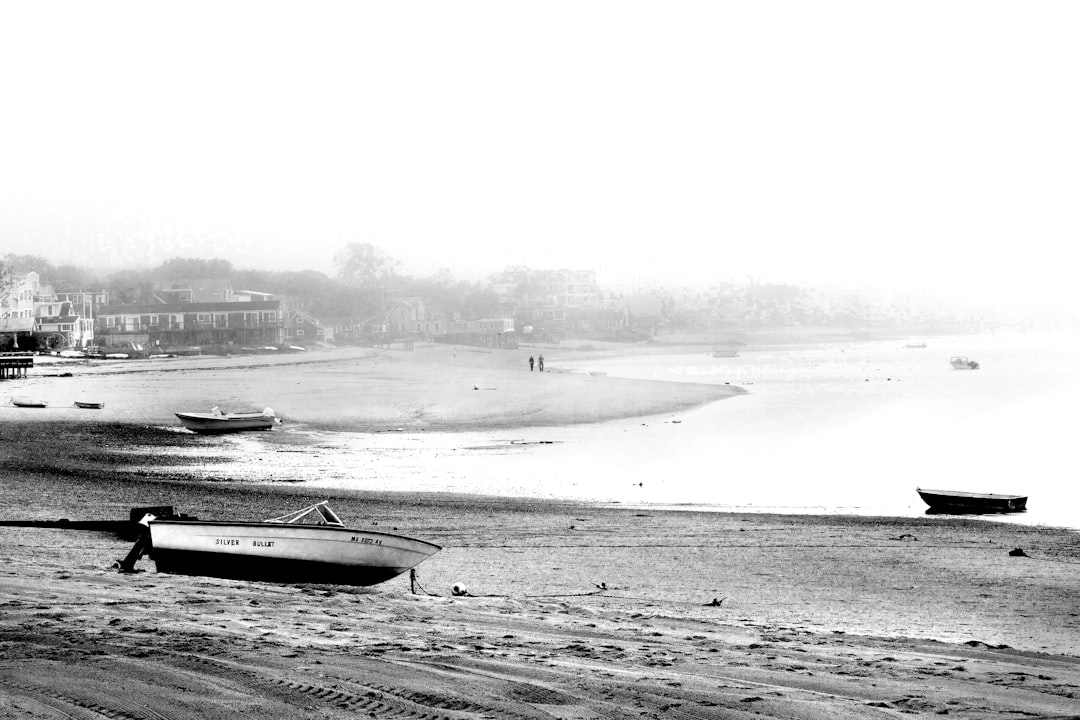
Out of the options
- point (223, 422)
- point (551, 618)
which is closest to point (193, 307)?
point (223, 422)

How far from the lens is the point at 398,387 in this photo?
59.7 meters

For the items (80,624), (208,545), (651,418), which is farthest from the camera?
(651,418)

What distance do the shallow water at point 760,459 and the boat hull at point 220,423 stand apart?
2284mm

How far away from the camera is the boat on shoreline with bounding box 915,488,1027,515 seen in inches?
837

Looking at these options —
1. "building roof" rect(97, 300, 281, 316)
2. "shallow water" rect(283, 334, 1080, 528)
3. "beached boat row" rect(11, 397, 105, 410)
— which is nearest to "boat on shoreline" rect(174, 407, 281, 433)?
"shallow water" rect(283, 334, 1080, 528)

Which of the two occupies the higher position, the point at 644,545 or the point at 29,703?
the point at 29,703

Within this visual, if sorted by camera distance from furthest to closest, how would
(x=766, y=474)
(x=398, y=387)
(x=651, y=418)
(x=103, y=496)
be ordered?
(x=398, y=387) < (x=651, y=418) < (x=766, y=474) < (x=103, y=496)

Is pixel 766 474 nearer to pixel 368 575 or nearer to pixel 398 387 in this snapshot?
pixel 368 575

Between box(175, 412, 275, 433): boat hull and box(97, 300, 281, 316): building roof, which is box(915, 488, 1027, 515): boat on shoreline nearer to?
box(175, 412, 275, 433): boat hull

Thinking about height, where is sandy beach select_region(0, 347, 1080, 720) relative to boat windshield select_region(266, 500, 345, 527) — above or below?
below

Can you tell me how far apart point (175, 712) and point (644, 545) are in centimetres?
1070

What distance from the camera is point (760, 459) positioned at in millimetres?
31609

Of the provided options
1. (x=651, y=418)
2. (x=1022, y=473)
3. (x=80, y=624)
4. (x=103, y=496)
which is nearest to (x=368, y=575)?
(x=80, y=624)

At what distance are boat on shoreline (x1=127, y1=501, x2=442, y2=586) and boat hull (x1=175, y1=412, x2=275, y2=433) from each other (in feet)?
77.9
